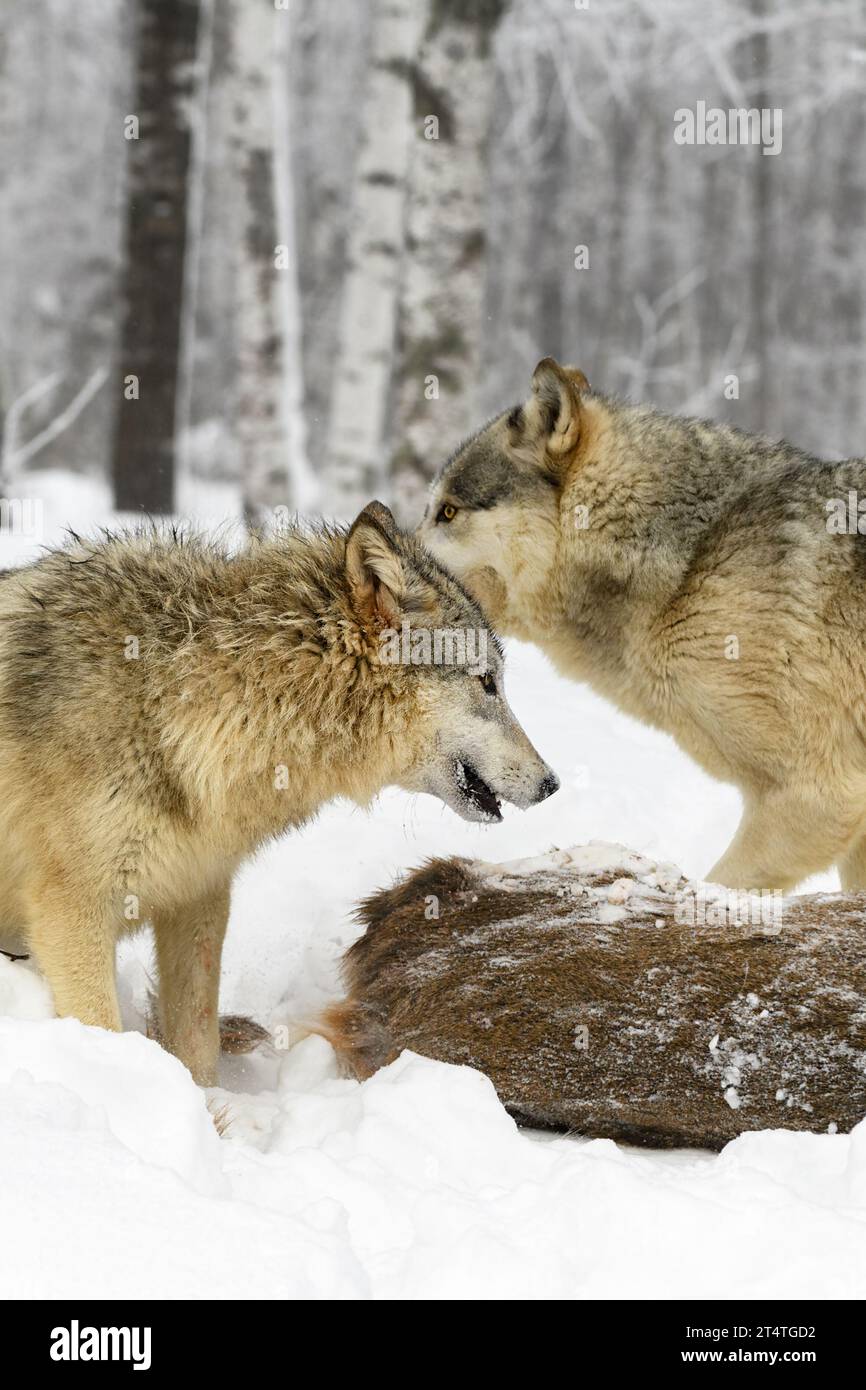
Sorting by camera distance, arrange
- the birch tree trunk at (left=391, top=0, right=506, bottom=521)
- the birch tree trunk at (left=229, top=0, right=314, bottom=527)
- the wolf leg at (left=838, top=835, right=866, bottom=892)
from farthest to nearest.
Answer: the birch tree trunk at (left=229, top=0, right=314, bottom=527), the birch tree trunk at (left=391, top=0, right=506, bottom=521), the wolf leg at (left=838, top=835, right=866, bottom=892)

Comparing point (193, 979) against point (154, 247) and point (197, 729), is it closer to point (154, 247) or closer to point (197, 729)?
point (197, 729)

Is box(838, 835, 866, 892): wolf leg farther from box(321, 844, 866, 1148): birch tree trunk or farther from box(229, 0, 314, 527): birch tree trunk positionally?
box(229, 0, 314, 527): birch tree trunk

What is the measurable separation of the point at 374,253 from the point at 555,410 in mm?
9005

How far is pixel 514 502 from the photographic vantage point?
5941 mm

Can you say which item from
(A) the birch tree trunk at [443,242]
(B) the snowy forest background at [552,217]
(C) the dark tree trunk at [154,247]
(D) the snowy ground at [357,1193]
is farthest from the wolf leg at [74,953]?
(B) the snowy forest background at [552,217]

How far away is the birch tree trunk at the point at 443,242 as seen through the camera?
37.9 ft

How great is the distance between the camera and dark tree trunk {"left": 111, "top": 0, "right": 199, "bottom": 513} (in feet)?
41.8

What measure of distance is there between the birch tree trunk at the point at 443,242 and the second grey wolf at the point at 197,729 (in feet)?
22.6

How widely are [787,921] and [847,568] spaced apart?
1.71m

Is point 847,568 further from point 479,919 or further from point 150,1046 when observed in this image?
point 150,1046

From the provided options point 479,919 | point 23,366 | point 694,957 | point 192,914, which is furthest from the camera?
point 23,366

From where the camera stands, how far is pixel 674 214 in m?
38.9

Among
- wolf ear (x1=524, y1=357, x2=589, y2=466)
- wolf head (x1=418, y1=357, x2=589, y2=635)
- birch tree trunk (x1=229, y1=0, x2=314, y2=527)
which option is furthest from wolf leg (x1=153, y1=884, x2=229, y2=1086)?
birch tree trunk (x1=229, y1=0, x2=314, y2=527)
